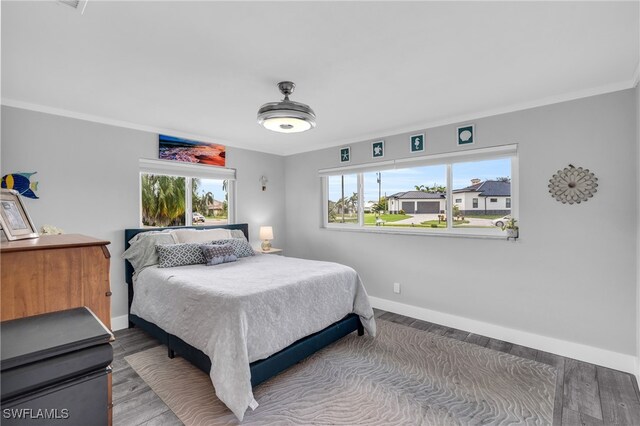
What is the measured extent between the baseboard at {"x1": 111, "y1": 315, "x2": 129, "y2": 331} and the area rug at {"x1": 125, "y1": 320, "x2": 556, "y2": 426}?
2.69ft

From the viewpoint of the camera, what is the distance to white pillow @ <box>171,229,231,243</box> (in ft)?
12.0

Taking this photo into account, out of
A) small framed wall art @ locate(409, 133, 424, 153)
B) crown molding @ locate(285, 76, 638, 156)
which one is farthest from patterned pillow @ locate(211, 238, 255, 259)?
small framed wall art @ locate(409, 133, 424, 153)

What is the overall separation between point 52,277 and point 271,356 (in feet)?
4.88

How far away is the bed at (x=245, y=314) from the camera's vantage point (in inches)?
80.7

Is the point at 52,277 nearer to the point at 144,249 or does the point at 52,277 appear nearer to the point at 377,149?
the point at 144,249

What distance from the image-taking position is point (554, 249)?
9.39 ft

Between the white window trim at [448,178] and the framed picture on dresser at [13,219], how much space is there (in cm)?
345

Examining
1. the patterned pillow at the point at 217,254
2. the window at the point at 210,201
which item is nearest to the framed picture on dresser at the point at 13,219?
the patterned pillow at the point at 217,254

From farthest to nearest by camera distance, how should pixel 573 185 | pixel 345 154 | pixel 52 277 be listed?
1. pixel 345 154
2. pixel 573 185
3. pixel 52 277

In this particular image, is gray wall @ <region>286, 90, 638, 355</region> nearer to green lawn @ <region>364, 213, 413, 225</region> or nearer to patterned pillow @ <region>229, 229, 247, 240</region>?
green lawn @ <region>364, 213, 413, 225</region>

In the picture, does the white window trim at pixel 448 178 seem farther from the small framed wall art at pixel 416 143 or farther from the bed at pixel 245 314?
the bed at pixel 245 314

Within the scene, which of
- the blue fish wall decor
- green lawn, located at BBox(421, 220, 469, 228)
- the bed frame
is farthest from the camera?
green lawn, located at BBox(421, 220, 469, 228)

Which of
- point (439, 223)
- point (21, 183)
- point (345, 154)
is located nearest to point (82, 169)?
point (21, 183)

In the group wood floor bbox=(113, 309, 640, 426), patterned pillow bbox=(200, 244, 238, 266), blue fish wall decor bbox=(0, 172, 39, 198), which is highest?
blue fish wall decor bbox=(0, 172, 39, 198)
